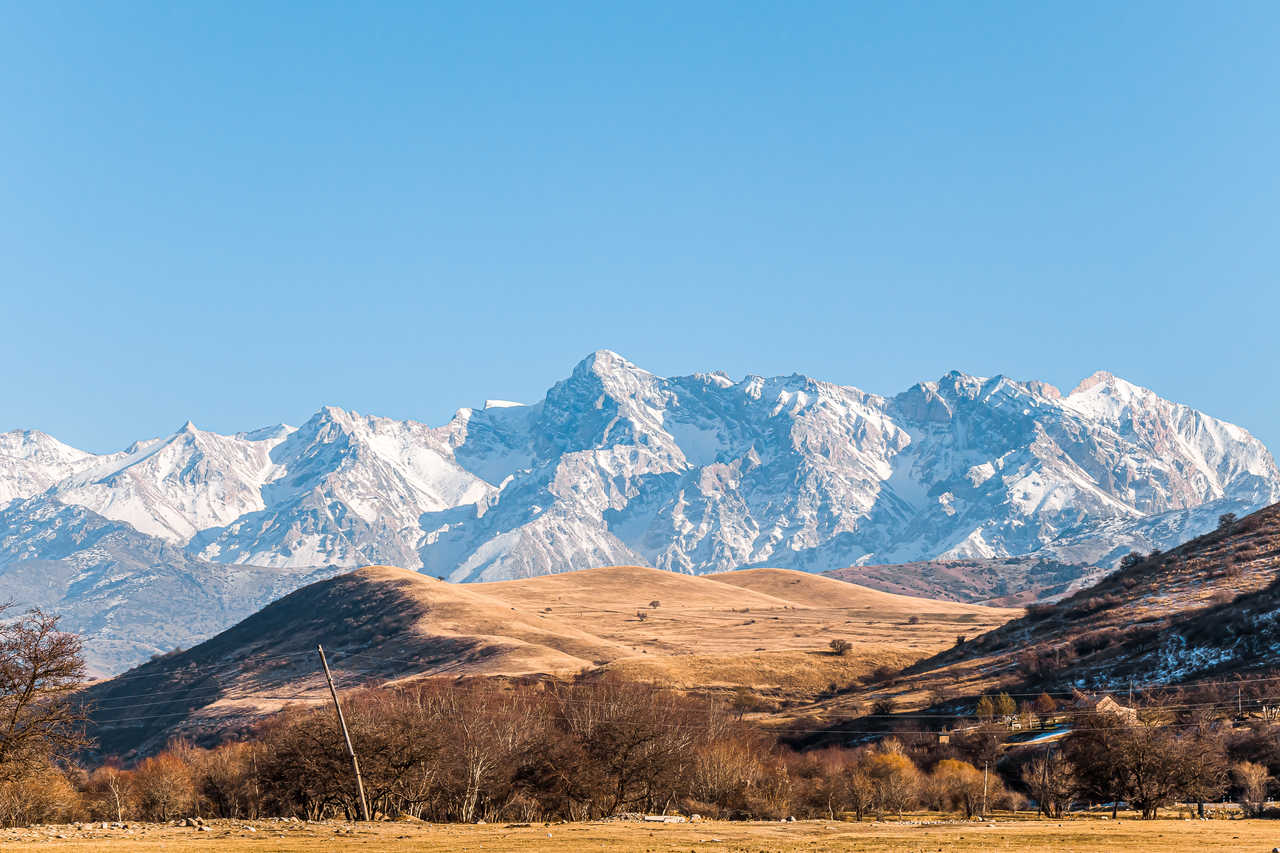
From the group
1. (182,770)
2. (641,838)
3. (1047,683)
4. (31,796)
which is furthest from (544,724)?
(1047,683)

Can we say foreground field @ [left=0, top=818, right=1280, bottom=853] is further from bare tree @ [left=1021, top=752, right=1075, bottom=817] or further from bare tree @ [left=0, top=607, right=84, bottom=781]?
bare tree @ [left=1021, top=752, right=1075, bottom=817]

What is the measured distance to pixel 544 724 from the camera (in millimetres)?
131750

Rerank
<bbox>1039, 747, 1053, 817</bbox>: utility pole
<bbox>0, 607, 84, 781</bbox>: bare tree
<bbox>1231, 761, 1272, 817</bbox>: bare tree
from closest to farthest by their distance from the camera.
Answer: <bbox>0, 607, 84, 781</bbox>: bare tree, <bbox>1231, 761, 1272, 817</bbox>: bare tree, <bbox>1039, 747, 1053, 817</bbox>: utility pole

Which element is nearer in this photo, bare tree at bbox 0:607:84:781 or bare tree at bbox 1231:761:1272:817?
bare tree at bbox 0:607:84:781

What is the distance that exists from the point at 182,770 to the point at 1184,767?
10132cm

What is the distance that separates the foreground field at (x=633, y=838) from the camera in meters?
52.9

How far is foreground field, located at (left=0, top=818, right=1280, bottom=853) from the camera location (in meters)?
52.9

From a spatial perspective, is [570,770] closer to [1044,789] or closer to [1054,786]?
[1044,789]

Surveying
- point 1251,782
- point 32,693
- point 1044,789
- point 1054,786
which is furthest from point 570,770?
point 1251,782

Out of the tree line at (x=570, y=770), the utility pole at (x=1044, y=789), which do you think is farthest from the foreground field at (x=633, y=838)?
the utility pole at (x=1044, y=789)

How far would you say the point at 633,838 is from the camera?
59.1 meters

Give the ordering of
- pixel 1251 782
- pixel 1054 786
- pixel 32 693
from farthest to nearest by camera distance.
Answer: pixel 1054 786, pixel 1251 782, pixel 32 693

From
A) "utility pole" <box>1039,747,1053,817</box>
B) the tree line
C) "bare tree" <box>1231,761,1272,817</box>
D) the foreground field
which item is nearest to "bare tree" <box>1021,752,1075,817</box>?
"utility pole" <box>1039,747,1053,817</box>

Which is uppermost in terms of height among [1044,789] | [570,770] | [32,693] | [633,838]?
[32,693]
